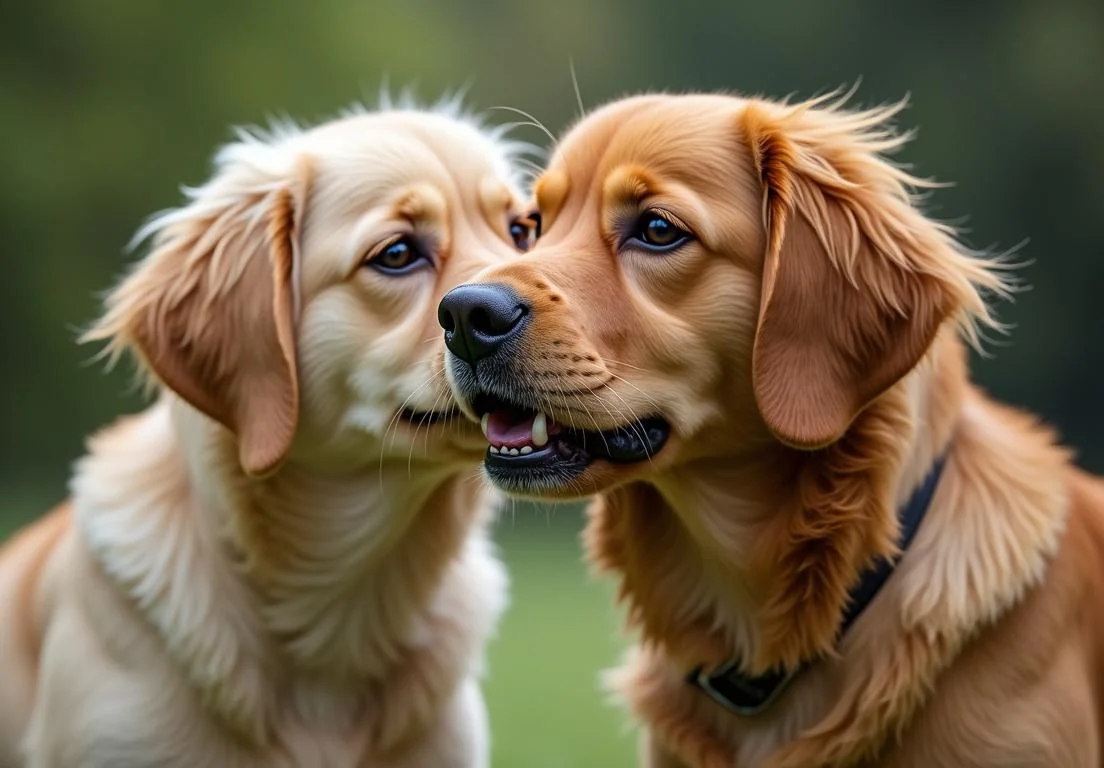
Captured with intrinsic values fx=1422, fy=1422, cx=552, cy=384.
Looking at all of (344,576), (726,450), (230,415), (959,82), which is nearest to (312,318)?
(230,415)

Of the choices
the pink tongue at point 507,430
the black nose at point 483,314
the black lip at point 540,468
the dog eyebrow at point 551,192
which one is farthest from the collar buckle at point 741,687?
the dog eyebrow at point 551,192

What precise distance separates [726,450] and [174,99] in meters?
16.9

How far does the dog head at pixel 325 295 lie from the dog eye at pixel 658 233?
543 mm

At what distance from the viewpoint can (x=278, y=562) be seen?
419 centimetres

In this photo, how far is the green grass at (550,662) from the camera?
6715 mm

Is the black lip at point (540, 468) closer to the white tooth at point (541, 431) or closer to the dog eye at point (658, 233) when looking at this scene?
the white tooth at point (541, 431)

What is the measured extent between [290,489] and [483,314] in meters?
1.03

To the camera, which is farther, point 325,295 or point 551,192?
point 325,295

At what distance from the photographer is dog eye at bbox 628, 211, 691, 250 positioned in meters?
3.72

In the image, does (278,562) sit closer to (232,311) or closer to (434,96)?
(232,311)

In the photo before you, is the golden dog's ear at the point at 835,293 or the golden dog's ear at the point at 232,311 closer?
the golden dog's ear at the point at 835,293

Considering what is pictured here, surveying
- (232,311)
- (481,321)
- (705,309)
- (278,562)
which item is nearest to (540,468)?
(481,321)

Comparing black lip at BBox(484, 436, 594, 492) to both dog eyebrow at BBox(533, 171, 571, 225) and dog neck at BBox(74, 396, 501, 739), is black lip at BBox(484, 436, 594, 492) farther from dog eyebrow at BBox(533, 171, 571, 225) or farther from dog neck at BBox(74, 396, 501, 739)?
dog eyebrow at BBox(533, 171, 571, 225)

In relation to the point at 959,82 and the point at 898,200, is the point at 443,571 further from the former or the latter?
the point at 959,82
